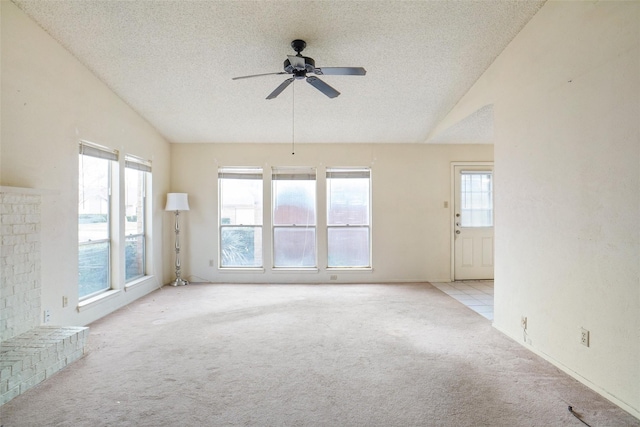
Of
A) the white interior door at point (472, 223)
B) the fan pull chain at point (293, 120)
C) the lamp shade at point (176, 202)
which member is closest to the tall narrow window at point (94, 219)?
the lamp shade at point (176, 202)

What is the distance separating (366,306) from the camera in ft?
14.1

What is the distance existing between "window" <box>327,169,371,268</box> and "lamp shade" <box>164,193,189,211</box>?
239 cm

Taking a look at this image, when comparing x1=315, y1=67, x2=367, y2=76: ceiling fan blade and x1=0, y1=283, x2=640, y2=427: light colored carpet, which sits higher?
x1=315, y1=67, x2=367, y2=76: ceiling fan blade

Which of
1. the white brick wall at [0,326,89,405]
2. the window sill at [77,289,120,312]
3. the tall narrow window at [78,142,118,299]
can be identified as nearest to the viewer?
the white brick wall at [0,326,89,405]

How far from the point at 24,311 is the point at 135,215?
2308 millimetres

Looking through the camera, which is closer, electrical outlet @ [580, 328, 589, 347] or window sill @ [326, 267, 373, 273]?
electrical outlet @ [580, 328, 589, 347]

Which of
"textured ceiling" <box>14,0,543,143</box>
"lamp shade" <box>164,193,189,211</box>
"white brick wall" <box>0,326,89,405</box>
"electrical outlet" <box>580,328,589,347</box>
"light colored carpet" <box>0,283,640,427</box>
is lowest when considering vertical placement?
"light colored carpet" <box>0,283,640,427</box>

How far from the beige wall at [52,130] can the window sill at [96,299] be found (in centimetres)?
5

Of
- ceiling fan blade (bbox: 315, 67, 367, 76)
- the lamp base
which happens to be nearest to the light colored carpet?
the lamp base

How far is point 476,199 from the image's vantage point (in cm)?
582

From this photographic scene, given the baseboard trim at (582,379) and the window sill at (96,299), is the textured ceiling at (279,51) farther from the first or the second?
the baseboard trim at (582,379)

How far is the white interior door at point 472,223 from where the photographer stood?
5738 millimetres

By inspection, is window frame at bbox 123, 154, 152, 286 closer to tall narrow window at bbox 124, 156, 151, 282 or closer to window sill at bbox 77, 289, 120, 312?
tall narrow window at bbox 124, 156, 151, 282

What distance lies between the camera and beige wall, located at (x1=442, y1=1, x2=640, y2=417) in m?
2.07
